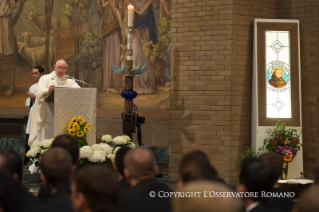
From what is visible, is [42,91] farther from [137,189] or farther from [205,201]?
[205,201]

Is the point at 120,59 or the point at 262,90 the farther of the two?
the point at 120,59

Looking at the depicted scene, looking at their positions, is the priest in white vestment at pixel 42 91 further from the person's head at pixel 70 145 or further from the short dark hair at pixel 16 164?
the short dark hair at pixel 16 164

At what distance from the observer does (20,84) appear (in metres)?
15.4

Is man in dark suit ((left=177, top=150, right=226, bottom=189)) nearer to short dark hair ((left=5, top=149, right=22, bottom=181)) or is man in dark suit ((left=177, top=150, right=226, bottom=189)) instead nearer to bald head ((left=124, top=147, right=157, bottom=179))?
bald head ((left=124, top=147, right=157, bottom=179))

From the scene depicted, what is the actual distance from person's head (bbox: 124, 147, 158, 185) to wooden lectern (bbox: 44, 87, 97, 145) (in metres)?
4.61

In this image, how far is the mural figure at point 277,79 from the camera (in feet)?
30.9

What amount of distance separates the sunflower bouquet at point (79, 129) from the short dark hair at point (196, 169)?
4419 mm

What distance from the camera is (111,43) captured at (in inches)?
554

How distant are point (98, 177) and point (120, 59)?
37.0ft

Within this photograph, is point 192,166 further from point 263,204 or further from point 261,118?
point 261,118

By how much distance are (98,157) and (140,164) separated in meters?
3.78

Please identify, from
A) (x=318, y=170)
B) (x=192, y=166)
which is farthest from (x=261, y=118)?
(x=192, y=166)

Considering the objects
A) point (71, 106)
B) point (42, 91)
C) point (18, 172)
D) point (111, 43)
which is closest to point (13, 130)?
point (111, 43)

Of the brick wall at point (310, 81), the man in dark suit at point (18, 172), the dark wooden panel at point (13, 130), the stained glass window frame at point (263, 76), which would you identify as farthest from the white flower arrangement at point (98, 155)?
the dark wooden panel at point (13, 130)
